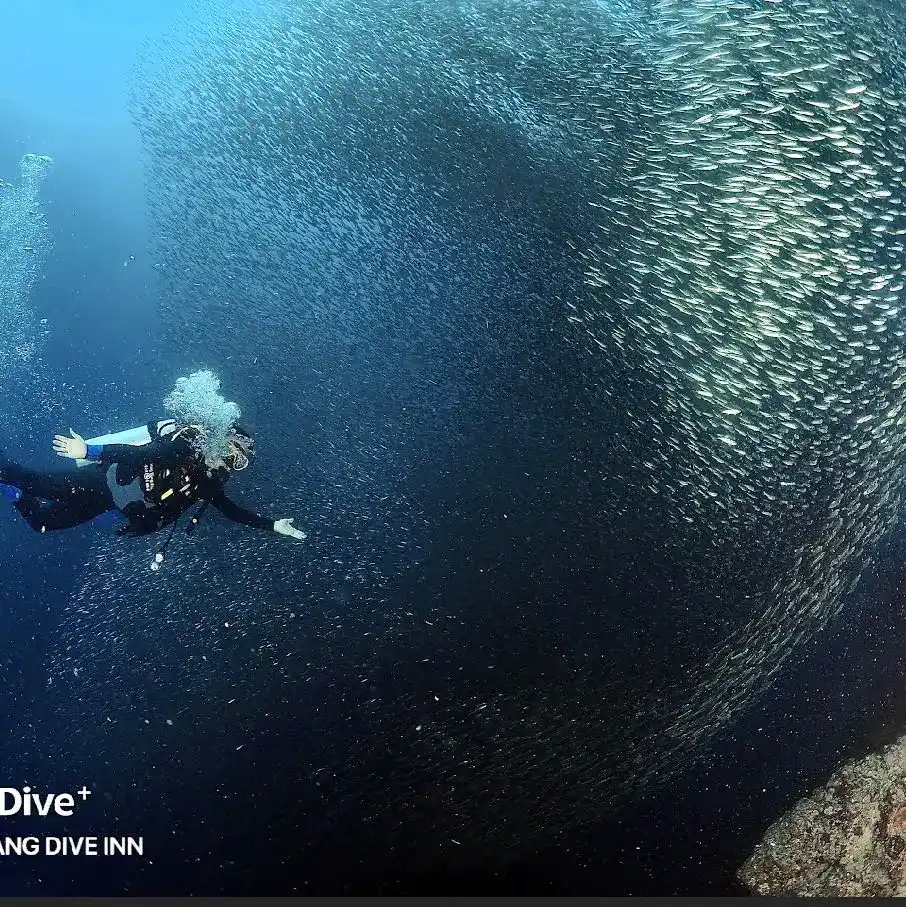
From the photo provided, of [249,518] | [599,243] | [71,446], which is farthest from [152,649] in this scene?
[599,243]

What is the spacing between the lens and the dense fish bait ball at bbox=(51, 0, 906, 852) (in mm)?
1689

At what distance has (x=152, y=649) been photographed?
5.36ft

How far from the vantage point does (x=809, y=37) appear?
5.66ft

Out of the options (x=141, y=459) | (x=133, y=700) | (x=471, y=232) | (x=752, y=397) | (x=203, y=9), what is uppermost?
(x=203, y=9)

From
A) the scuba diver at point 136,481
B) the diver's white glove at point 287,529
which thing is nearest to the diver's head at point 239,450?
the scuba diver at point 136,481

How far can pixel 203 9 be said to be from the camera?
66.8 inches

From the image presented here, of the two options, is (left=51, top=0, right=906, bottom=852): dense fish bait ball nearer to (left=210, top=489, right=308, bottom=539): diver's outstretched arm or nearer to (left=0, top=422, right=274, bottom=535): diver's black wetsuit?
(left=210, top=489, right=308, bottom=539): diver's outstretched arm

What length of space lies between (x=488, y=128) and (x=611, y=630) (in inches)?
51.1

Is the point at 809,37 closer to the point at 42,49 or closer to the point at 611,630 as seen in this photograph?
the point at 611,630

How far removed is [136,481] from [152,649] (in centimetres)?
39

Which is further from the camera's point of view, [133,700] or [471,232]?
[471,232]

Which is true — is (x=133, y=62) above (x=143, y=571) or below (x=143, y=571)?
above

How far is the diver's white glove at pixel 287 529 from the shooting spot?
5.45 feet

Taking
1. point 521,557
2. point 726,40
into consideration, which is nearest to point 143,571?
point 521,557
